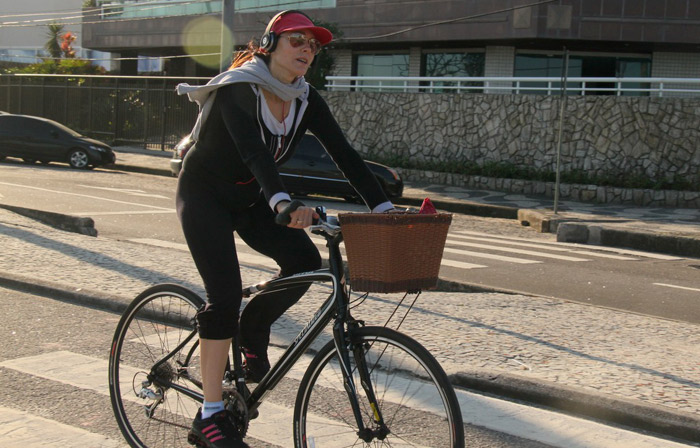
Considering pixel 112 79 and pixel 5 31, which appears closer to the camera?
pixel 112 79

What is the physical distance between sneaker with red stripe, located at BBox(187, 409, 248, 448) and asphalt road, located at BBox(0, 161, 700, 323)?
5181mm

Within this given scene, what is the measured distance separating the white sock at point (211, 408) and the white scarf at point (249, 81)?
108 cm

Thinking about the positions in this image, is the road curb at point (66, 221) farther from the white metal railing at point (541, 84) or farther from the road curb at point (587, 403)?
the white metal railing at point (541, 84)

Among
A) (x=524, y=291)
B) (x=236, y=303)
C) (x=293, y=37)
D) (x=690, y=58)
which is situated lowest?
(x=524, y=291)

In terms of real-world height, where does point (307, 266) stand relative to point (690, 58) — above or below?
below

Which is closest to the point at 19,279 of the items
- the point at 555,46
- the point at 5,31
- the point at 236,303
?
the point at 236,303

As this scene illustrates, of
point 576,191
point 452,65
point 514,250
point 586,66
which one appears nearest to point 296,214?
point 514,250

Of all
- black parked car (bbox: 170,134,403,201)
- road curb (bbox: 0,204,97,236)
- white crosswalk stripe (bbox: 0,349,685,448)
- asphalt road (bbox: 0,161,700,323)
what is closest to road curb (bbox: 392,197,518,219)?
asphalt road (bbox: 0,161,700,323)

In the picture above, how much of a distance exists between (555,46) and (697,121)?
11.1m

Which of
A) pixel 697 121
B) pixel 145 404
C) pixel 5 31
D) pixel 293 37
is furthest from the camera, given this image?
pixel 5 31

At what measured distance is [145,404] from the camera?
404 centimetres

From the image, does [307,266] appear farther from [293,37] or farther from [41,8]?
[41,8]

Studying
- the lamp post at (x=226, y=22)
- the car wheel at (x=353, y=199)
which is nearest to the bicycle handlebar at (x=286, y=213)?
the car wheel at (x=353, y=199)

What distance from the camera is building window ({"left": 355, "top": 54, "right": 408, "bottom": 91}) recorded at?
110ft
